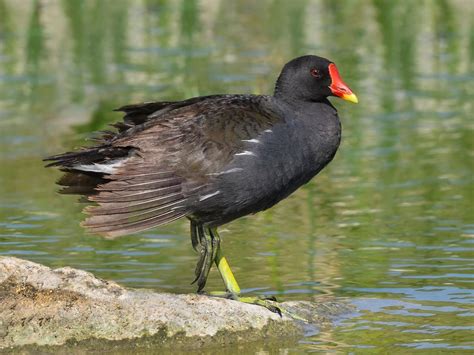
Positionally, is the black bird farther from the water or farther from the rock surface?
the water

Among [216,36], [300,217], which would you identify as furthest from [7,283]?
[216,36]

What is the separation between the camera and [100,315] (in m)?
6.93

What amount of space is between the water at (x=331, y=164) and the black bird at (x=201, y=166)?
838 millimetres

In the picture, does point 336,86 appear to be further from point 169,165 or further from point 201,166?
point 169,165

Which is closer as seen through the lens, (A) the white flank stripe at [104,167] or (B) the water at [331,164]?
(A) the white flank stripe at [104,167]

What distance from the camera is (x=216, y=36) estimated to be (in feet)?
57.6

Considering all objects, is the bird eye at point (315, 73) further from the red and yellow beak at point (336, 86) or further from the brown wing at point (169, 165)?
the brown wing at point (169, 165)

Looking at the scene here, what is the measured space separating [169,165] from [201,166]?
18 cm

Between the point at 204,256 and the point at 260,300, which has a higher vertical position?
the point at 204,256

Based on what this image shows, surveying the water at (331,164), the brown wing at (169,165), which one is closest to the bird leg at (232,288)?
the water at (331,164)

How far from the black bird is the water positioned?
838 millimetres

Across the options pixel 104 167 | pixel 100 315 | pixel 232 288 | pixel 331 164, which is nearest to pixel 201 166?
pixel 104 167

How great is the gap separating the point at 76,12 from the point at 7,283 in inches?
432

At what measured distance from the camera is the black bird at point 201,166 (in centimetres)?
727
